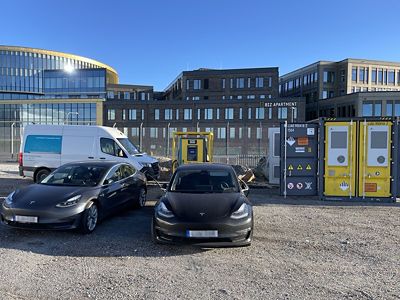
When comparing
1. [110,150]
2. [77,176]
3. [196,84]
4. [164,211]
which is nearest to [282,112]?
[196,84]

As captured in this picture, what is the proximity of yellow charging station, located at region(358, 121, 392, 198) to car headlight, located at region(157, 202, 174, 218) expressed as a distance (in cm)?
678

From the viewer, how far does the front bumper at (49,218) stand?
6273 millimetres

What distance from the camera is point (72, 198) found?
6.62 metres

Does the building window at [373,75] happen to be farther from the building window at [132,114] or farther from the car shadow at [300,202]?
the car shadow at [300,202]

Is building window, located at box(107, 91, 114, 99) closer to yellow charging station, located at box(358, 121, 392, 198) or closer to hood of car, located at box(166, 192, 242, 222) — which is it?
yellow charging station, located at box(358, 121, 392, 198)

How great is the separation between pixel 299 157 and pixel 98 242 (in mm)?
6821

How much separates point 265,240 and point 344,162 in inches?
207

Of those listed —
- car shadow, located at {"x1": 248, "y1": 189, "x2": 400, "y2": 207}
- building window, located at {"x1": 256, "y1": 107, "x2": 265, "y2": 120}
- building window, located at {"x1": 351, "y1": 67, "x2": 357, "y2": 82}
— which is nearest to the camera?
car shadow, located at {"x1": 248, "y1": 189, "x2": 400, "y2": 207}

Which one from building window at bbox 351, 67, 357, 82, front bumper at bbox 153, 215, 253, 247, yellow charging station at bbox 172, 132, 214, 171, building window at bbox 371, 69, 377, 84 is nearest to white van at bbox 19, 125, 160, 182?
yellow charging station at bbox 172, 132, 214, 171

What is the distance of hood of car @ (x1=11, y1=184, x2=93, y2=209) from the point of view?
6430mm

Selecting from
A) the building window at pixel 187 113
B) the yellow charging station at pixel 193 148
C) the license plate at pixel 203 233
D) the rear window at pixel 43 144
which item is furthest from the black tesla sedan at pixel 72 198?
the building window at pixel 187 113

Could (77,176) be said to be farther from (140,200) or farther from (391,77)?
(391,77)

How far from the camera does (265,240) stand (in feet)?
21.0

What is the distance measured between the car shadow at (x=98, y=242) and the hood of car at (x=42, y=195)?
598 millimetres
